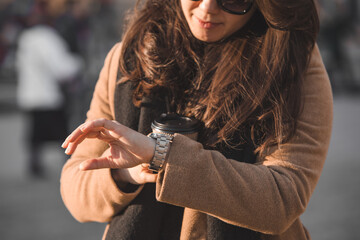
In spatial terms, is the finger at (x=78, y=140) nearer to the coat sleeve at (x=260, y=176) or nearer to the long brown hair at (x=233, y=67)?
the coat sleeve at (x=260, y=176)

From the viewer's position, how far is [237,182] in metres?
1.40

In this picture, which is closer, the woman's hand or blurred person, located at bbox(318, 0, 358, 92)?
the woman's hand

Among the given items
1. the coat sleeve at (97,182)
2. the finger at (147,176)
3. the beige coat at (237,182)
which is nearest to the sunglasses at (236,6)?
the beige coat at (237,182)

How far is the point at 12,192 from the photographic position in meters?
4.88

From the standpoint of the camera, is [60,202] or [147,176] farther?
[60,202]

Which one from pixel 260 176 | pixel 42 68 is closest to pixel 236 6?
pixel 260 176

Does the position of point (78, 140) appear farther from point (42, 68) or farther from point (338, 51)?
point (338, 51)

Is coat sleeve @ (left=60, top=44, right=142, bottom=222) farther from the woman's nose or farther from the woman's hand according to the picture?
the woman's nose

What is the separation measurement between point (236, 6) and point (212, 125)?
42 centimetres

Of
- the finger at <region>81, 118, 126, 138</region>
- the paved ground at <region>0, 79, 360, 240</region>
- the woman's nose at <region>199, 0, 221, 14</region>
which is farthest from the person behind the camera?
the paved ground at <region>0, 79, 360, 240</region>

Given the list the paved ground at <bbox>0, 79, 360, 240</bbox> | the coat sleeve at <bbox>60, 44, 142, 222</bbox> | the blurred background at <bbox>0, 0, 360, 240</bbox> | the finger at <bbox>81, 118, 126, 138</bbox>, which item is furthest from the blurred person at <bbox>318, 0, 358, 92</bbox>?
the finger at <bbox>81, 118, 126, 138</bbox>

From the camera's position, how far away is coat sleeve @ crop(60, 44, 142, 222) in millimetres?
1590

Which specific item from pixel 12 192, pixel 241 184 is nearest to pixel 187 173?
pixel 241 184

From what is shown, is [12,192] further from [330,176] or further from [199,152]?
[199,152]
